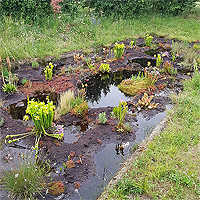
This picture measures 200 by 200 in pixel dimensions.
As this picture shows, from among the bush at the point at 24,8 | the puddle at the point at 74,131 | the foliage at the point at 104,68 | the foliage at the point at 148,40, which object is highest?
the bush at the point at 24,8

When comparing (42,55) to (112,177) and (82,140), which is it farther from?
(112,177)

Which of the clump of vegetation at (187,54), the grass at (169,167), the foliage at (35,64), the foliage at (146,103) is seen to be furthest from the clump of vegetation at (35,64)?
the clump of vegetation at (187,54)

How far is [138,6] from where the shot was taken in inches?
460

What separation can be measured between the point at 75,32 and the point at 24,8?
234 cm

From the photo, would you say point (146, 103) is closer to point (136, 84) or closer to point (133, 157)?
point (136, 84)

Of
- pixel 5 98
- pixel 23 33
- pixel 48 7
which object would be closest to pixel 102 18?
pixel 48 7

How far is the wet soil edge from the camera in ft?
10.8

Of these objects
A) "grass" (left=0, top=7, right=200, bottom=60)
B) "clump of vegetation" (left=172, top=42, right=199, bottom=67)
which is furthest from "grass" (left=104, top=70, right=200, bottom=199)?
"grass" (left=0, top=7, right=200, bottom=60)

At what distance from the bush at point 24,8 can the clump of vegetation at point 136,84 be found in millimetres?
5241

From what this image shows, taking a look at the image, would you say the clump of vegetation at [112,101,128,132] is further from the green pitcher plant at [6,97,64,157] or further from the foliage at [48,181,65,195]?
the foliage at [48,181,65,195]

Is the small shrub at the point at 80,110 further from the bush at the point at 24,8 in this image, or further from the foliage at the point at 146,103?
the bush at the point at 24,8

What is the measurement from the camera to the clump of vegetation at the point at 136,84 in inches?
246

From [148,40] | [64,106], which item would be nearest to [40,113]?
[64,106]

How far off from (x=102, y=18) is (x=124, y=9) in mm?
1426
